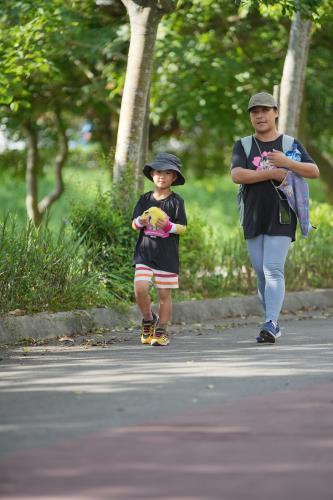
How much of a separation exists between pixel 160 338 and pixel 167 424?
4333 mm

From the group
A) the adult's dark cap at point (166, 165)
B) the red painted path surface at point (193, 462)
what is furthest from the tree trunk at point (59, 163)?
the red painted path surface at point (193, 462)

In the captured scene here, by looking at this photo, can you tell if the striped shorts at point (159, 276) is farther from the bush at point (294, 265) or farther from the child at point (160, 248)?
the bush at point (294, 265)

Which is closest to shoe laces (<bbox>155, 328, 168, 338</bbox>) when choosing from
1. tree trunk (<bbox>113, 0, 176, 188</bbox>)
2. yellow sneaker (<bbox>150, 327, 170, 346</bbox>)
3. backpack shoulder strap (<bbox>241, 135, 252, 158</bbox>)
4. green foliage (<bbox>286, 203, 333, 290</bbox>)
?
yellow sneaker (<bbox>150, 327, 170, 346</bbox>)

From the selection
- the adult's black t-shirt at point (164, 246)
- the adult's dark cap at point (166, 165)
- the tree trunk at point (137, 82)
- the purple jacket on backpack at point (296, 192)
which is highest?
the tree trunk at point (137, 82)

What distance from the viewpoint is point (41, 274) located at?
11.1 metres

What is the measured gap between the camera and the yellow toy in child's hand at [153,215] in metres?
10.1

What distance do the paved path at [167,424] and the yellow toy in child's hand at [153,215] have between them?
1189mm

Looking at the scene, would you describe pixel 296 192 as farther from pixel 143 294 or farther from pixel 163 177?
pixel 143 294

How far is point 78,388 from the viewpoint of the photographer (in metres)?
7.15

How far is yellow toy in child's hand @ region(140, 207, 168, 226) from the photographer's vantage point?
1012cm

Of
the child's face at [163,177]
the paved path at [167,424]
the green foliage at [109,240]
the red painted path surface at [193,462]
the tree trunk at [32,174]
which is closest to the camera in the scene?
the red painted path surface at [193,462]

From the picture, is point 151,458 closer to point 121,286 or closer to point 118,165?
point 121,286

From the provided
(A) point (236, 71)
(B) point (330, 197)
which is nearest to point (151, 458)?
(A) point (236, 71)

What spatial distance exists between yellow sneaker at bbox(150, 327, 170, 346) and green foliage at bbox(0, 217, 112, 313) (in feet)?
4.20
